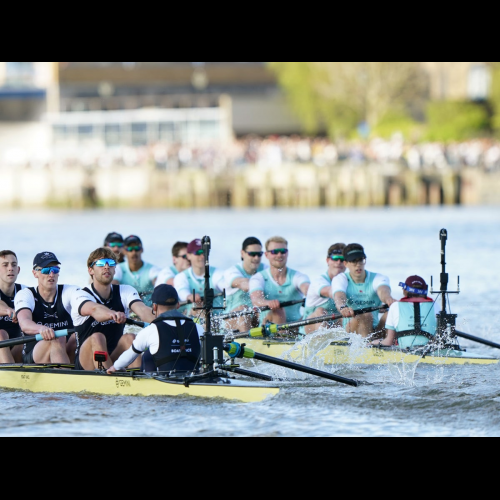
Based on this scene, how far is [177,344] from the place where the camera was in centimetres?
889

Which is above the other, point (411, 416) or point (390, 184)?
point (390, 184)

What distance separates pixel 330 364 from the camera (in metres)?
11.5

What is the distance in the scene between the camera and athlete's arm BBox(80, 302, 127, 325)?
9281 mm

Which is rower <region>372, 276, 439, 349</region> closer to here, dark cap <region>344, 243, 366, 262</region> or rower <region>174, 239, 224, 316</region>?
dark cap <region>344, 243, 366, 262</region>

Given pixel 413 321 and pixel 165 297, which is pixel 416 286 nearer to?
pixel 413 321

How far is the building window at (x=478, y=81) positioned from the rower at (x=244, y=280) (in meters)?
40.3

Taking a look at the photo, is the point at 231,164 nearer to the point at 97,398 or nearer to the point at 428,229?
the point at 428,229

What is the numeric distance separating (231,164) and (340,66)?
12.3 meters

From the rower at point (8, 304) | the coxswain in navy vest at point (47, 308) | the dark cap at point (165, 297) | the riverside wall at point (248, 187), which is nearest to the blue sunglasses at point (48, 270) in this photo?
the coxswain in navy vest at point (47, 308)

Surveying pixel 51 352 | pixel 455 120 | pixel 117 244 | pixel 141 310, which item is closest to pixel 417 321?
pixel 141 310

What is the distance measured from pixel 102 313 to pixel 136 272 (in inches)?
169

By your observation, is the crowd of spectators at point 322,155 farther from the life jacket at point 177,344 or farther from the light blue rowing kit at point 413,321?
the life jacket at point 177,344

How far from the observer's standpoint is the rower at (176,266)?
13172mm
